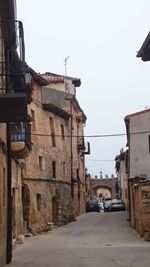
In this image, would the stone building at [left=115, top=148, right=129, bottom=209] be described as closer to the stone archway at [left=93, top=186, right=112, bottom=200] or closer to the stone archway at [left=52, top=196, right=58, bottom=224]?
the stone archway at [left=52, top=196, right=58, bottom=224]

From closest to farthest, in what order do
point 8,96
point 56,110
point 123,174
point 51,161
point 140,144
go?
point 8,96 → point 140,144 → point 51,161 → point 56,110 → point 123,174

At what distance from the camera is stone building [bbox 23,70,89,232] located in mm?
33938

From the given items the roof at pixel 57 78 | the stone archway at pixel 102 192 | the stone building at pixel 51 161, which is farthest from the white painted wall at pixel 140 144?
the stone archway at pixel 102 192

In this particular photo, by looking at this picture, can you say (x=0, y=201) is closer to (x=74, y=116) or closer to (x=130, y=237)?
(x=130, y=237)

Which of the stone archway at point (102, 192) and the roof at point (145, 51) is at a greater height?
the roof at point (145, 51)

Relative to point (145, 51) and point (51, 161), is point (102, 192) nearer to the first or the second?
point (51, 161)

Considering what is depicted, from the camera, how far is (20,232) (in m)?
25.8

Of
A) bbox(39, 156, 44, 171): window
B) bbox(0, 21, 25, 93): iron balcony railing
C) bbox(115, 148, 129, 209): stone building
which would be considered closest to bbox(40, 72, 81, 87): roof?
bbox(115, 148, 129, 209): stone building

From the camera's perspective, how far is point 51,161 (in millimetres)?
39656

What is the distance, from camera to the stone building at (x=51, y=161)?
3394 centimetres

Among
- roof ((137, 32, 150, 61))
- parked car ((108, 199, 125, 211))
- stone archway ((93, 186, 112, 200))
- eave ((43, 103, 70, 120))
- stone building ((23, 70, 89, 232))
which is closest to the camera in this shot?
roof ((137, 32, 150, 61))

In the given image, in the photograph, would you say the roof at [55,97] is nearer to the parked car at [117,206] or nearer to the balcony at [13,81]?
the parked car at [117,206]

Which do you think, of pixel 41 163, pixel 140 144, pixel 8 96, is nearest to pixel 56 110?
pixel 41 163

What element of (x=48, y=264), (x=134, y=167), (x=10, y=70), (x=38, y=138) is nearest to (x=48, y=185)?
(x=38, y=138)
